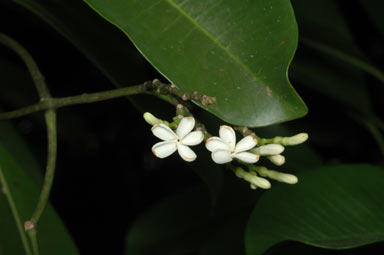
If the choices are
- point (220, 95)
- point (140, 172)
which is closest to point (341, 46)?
point (220, 95)

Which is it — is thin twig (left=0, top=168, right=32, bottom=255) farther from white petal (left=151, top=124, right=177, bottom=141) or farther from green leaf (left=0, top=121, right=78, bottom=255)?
white petal (left=151, top=124, right=177, bottom=141)

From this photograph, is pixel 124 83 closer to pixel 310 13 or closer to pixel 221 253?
pixel 221 253

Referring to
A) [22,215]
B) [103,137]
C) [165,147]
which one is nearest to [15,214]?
[22,215]

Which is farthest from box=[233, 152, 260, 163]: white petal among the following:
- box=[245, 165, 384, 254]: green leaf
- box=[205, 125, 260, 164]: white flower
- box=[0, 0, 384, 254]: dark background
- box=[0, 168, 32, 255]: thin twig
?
box=[0, 0, 384, 254]: dark background

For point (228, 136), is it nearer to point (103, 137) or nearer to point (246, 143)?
point (246, 143)

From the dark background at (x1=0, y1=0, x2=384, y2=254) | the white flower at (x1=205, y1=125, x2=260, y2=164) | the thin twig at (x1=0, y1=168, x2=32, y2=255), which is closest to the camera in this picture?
the white flower at (x1=205, y1=125, x2=260, y2=164)

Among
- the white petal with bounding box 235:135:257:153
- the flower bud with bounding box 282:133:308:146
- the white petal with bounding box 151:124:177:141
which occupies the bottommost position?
the flower bud with bounding box 282:133:308:146

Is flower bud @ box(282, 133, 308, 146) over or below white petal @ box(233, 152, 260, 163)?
below
